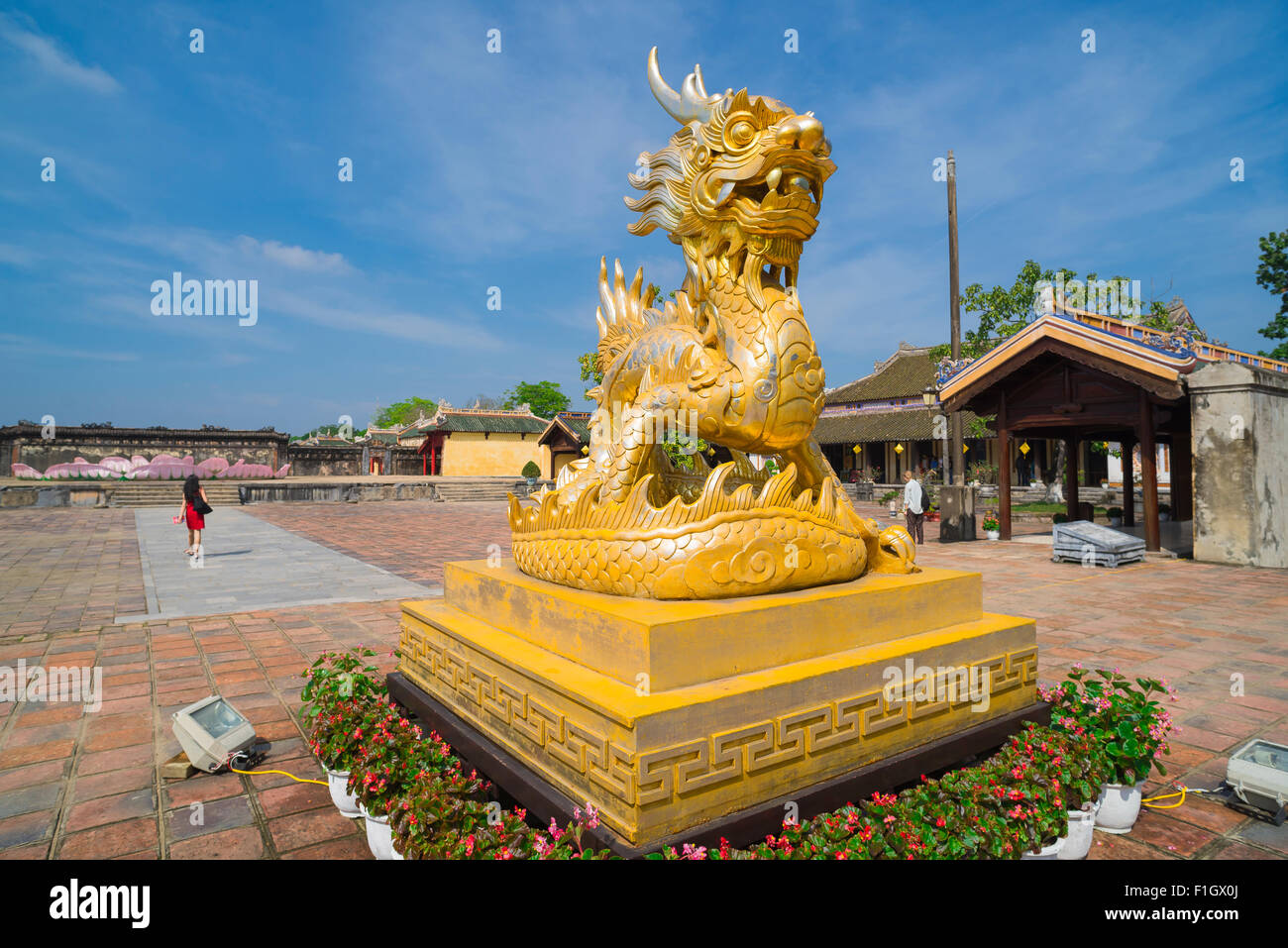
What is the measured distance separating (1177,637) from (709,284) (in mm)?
5065

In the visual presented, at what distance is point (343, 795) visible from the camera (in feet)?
8.89

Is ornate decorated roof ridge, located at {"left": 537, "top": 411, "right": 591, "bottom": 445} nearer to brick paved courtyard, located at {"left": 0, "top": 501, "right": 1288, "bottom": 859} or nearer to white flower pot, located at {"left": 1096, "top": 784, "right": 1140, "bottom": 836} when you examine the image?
brick paved courtyard, located at {"left": 0, "top": 501, "right": 1288, "bottom": 859}

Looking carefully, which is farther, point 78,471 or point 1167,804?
point 78,471

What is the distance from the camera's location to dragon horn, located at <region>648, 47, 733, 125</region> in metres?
3.00

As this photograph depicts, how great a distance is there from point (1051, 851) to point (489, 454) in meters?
38.2

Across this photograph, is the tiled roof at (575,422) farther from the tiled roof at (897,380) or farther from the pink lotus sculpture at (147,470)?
the pink lotus sculpture at (147,470)

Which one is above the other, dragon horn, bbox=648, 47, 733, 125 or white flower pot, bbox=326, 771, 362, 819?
dragon horn, bbox=648, 47, 733, 125

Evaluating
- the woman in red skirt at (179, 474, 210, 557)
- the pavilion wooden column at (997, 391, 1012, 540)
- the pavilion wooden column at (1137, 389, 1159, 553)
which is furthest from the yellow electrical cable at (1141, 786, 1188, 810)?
the woman in red skirt at (179, 474, 210, 557)

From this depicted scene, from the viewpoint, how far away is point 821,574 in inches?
109

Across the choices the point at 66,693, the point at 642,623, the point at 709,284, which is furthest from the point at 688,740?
the point at 66,693

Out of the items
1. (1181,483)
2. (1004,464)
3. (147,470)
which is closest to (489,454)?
(147,470)

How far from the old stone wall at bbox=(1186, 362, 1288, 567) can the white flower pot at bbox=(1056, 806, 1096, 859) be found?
916cm

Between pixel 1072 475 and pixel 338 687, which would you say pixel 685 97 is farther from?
pixel 1072 475

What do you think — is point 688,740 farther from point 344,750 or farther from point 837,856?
point 344,750
